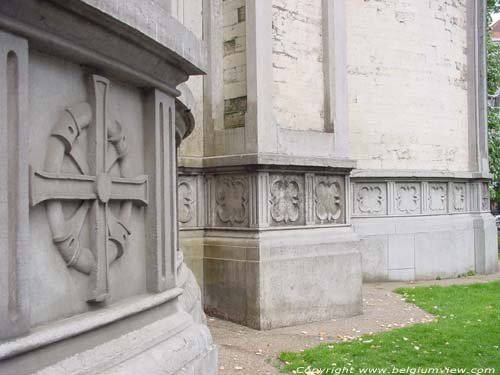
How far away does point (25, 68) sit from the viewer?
2.02 meters

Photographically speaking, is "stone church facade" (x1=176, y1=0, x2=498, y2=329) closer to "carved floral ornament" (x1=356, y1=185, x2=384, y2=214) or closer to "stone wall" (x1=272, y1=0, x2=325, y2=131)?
"stone wall" (x1=272, y1=0, x2=325, y2=131)

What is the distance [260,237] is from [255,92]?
1707 mm

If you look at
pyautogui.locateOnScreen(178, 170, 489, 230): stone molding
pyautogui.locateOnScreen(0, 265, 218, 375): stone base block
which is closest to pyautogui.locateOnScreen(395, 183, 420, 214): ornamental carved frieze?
pyautogui.locateOnScreen(178, 170, 489, 230): stone molding

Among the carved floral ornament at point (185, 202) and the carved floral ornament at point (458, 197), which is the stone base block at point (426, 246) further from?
the carved floral ornament at point (185, 202)

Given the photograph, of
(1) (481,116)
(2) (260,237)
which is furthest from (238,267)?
(1) (481,116)

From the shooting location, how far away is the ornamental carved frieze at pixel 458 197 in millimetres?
12359

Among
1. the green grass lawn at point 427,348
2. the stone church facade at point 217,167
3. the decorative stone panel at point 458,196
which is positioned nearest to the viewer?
the stone church facade at point 217,167

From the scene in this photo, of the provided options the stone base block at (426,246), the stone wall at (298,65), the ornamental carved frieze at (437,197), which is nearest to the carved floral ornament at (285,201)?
the stone wall at (298,65)

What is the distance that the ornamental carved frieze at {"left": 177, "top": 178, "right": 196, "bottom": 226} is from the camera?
7.76 metres

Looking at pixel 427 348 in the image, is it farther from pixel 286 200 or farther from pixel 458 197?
pixel 458 197

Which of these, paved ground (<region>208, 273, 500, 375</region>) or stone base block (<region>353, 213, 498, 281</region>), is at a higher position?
stone base block (<region>353, 213, 498, 281</region>)

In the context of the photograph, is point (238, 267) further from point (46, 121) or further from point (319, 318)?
point (46, 121)

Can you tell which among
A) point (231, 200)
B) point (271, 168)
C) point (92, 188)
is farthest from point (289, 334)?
point (92, 188)

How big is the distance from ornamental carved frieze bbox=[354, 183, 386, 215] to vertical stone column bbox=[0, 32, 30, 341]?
30.8 ft
